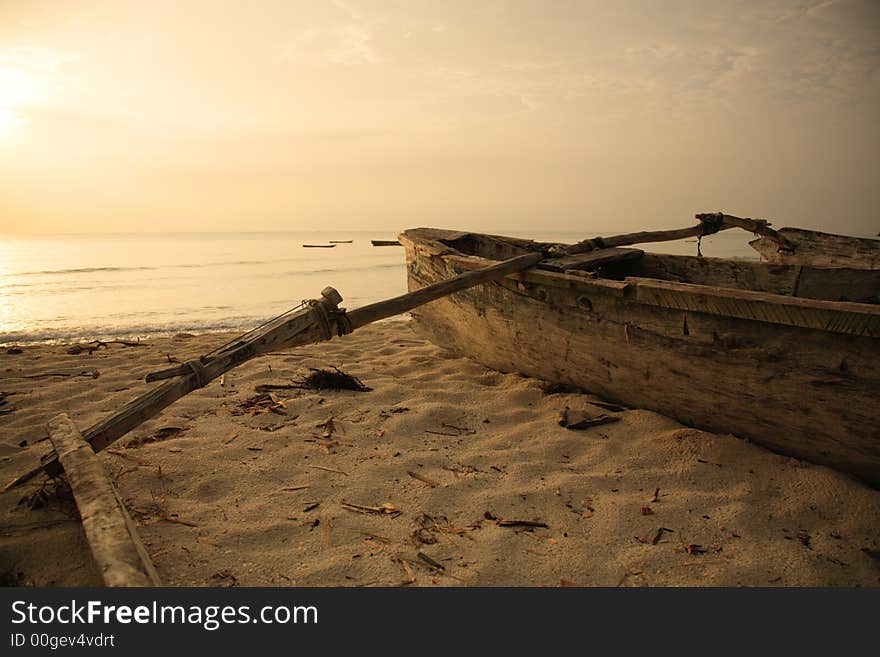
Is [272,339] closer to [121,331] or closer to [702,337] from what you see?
[702,337]

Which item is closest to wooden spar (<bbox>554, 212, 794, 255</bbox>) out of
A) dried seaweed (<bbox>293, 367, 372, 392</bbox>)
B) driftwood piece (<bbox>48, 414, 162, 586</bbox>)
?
dried seaweed (<bbox>293, 367, 372, 392</bbox>)

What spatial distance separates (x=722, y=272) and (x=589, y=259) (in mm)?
1179

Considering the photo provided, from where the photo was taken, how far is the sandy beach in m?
1.86

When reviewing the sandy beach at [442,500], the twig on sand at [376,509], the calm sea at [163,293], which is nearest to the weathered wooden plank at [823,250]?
the sandy beach at [442,500]

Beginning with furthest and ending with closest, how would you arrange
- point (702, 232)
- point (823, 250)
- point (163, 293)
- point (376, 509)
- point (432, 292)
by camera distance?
point (163, 293), point (702, 232), point (823, 250), point (432, 292), point (376, 509)

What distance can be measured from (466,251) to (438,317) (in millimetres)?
1154

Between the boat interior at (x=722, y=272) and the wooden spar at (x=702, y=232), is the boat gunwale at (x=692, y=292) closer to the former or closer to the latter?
the boat interior at (x=722, y=272)

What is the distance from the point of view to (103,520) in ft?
5.25

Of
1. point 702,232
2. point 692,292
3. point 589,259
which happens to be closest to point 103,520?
point 692,292

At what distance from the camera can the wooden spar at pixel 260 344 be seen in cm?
228

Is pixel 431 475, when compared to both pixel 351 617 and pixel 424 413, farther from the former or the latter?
pixel 351 617

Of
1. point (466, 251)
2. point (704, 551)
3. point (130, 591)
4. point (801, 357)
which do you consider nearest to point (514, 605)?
point (704, 551)

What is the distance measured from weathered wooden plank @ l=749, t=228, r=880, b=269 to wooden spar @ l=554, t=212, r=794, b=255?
8 cm

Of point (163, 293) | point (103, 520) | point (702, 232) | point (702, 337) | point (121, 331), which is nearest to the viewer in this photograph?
point (103, 520)
